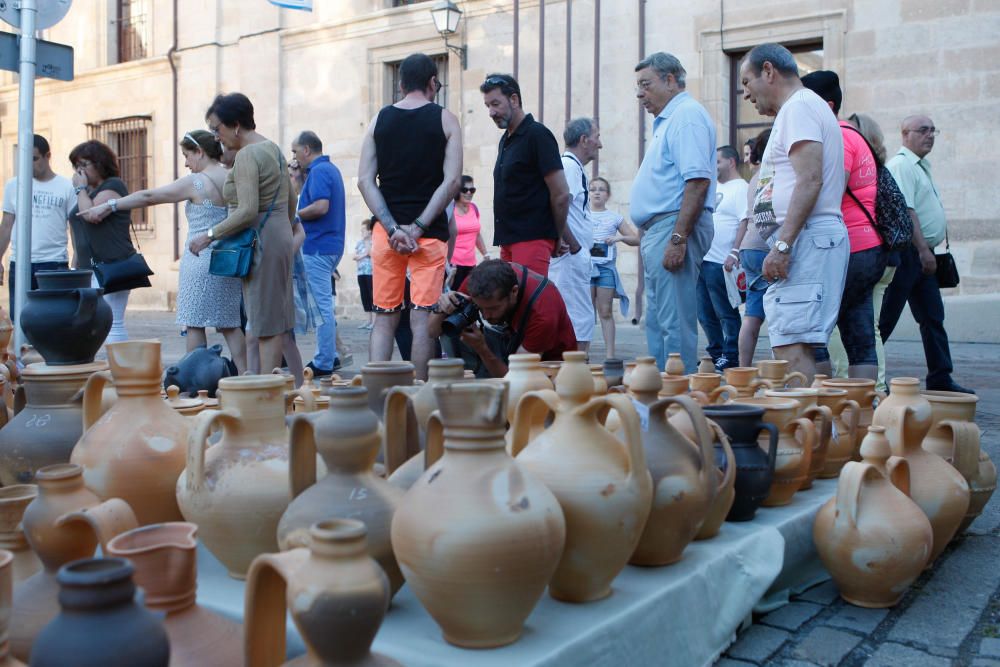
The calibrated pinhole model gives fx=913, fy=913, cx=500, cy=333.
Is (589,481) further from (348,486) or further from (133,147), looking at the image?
(133,147)

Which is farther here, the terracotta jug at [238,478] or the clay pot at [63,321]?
the clay pot at [63,321]

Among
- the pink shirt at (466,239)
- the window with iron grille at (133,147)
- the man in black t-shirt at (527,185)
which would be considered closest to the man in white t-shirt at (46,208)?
the pink shirt at (466,239)

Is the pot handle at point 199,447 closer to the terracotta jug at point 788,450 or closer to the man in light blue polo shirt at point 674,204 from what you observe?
the terracotta jug at point 788,450

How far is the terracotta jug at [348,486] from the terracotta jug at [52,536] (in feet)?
0.92

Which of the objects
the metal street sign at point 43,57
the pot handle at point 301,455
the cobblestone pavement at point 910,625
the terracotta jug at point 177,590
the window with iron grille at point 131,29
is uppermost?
the window with iron grille at point 131,29

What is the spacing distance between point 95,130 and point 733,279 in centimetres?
1481

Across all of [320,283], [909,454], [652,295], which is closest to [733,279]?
[652,295]

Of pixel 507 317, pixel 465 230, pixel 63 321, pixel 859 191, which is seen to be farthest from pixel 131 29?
pixel 63 321

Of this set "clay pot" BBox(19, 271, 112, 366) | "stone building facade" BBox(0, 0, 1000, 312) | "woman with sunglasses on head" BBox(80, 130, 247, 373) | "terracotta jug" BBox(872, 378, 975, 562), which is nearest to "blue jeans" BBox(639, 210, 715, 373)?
"terracotta jug" BBox(872, 378, 975, 562)

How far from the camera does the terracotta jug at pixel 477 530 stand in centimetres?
145

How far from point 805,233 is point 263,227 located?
2.62 m

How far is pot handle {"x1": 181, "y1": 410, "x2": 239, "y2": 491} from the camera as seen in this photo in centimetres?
178

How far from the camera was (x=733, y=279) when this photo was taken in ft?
20.3

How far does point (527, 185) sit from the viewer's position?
4570 mm
